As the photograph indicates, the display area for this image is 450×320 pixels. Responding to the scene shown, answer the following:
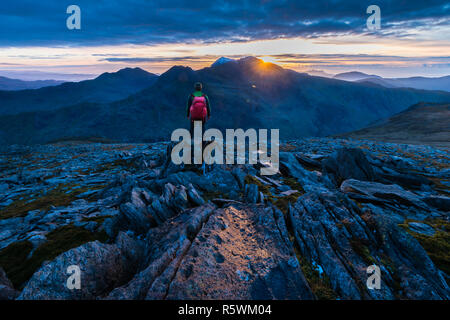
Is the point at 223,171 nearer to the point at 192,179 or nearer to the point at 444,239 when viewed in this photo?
the point at 192,179

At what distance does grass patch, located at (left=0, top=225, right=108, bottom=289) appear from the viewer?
30.2 ft

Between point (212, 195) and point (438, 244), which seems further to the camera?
point (212, 195)

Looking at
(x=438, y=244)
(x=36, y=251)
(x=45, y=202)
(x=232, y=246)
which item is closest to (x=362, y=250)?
(x=438, y=244)

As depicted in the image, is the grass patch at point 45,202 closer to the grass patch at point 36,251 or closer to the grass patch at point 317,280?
the grass patch at point 36,251

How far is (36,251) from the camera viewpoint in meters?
10.6

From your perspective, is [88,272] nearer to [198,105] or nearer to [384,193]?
[198,105]

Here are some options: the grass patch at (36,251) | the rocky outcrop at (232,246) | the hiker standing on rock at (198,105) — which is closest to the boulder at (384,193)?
the rocky outcrop at (232,246)

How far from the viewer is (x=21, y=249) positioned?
432 inches

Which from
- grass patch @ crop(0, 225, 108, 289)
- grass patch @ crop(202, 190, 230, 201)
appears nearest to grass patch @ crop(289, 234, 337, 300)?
grass patch @ crop(202, 190, 230, 201)

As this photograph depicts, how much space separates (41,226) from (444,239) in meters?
22.6

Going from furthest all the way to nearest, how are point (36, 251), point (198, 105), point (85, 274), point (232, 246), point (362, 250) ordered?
1. point (198, 105)
2. point (36, 251)
3. point (232, 246)
4. point (362, 250)
5. point (85, 274)

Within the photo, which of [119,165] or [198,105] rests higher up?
[198,105]

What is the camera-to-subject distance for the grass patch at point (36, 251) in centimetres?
921
